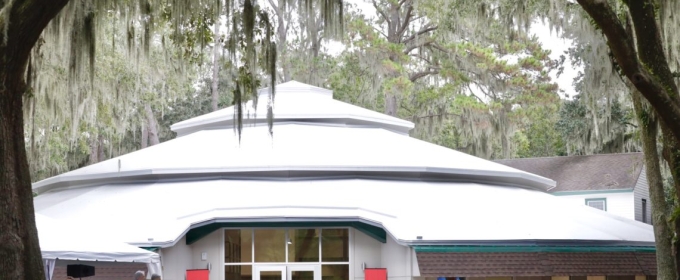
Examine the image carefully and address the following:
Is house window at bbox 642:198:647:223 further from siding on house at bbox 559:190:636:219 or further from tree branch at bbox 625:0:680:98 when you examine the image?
tree branch at bbox 625:0:680:98

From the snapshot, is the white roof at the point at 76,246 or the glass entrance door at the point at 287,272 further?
the glass entrance door at the point at 287,272

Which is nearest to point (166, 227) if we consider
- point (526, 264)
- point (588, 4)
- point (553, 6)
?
point (526, 264)

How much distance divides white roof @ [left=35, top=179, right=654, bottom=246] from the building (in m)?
0.05

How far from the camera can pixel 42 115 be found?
91.9ft

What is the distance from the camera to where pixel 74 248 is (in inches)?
637

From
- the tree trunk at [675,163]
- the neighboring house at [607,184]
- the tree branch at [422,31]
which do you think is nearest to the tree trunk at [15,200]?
the tree trunk at [675,163]

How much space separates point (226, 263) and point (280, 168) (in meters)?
2.78

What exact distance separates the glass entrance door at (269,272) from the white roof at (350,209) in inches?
69.5

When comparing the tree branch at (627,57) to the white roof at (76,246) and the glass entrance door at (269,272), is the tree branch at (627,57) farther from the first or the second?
the glass entrance door at (269,272)

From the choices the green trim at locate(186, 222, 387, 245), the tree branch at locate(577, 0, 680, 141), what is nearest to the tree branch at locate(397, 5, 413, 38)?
the green trim at locate(186, 222, 387, 245)

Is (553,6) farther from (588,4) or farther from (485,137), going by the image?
(485,137)

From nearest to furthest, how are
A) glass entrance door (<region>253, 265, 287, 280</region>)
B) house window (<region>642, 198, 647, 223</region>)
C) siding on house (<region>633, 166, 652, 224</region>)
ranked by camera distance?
1. glass entrance door (<region>253, 265, 287, 280</region>)
2. siding on house (<region>633, 166, 652, 224</region>)
3. house window (<region>642, 198, 647, 223</region>)

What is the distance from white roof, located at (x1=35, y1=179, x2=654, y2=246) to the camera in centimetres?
2430

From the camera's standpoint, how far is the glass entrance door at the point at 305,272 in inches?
1033
